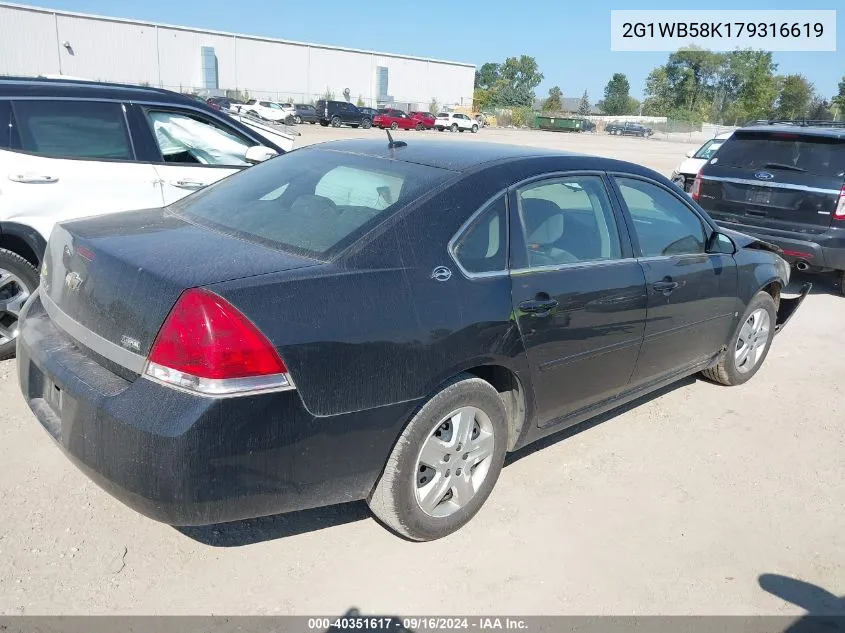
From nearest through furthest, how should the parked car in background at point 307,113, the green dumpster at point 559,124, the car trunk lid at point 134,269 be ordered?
the car trunk lid at point 134,269, the parked car in background at point 307,113, the green dumpster at point 559,124

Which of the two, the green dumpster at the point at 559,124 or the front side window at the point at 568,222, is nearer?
the front side window at the point at 568,222

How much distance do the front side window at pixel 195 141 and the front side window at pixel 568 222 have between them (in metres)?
2.98

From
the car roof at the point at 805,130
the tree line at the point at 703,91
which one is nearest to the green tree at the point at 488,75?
the tree line at the point at 703,91

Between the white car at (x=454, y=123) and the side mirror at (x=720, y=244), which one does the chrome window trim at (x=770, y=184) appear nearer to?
the side mirror at (x=720, y=244)

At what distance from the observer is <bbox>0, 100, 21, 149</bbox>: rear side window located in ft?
14.9

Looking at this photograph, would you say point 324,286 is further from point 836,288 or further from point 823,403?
point 836,288

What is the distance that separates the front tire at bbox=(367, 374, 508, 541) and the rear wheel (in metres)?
2.94

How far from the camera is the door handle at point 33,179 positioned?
4523 mm

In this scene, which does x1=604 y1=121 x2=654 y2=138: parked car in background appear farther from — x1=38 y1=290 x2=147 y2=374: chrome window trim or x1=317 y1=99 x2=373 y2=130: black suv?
x1=38 y1=290 x2=147 y2=374: chrome window trim

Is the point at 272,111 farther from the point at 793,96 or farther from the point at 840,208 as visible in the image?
the point at 793,96

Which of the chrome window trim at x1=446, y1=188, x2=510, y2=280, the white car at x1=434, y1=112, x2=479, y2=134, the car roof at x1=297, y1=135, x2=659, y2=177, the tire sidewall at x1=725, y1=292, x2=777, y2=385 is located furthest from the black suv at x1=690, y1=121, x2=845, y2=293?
the white car at x1=434, y1=112, x2=479, y2=134

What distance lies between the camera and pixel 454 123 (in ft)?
183

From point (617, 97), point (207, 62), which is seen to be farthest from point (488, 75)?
point (207, 62)

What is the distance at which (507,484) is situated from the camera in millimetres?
3621
